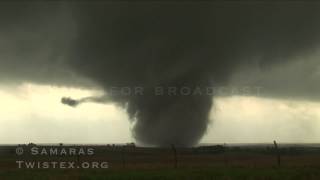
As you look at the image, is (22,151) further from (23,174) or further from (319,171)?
(319,171)

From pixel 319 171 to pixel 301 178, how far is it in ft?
7.74

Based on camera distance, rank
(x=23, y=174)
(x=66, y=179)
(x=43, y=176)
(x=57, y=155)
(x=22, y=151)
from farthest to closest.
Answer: (x=22, y=151), (x=57, y=155), (x=23, y=174), (x=43, y=176), (x=66, y=179)

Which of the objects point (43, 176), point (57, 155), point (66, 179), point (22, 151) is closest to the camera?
point (66, 179)

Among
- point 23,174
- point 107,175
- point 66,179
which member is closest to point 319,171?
point 107,175

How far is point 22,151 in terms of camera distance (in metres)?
61.0

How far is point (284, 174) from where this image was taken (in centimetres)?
2417

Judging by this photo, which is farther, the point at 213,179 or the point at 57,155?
the point at 57,155

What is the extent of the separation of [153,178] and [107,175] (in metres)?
2.42

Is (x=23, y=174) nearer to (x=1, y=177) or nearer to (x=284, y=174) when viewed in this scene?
(x=1, y=177)

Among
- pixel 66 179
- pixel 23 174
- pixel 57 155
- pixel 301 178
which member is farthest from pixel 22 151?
pixel 301 178

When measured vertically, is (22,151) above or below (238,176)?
above

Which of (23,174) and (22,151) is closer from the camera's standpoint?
(23,174)

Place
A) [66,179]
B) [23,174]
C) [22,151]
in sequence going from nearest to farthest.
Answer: [66,179] → [23,174] → [22,151]

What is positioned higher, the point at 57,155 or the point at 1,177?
the point at 57,155
